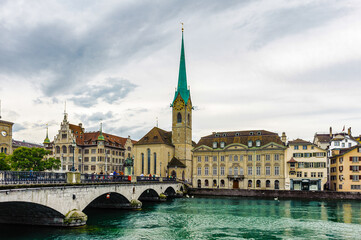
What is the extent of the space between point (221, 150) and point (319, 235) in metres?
59.1

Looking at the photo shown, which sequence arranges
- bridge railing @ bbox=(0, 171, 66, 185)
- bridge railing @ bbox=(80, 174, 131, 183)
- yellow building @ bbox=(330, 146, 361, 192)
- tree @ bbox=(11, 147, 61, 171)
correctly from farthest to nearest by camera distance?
1. yellow building @ bbox=(330, 146, 361, 192)
2. tree @ bbox=(11, 147, 61, 171)
3. bridge railing @ bbox=(80, 174, 131, 183)
4. bridge railing @ bbox=(0, 171, 66, 185)

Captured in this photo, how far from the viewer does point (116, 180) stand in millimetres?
48156

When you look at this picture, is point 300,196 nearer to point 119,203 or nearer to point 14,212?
point 119,203

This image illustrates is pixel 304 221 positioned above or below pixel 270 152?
below

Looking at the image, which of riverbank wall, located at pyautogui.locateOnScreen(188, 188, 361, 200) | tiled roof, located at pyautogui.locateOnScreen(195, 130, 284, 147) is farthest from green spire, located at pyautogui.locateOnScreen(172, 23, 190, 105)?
riverbank wall, located at pyautogui.locateOnScreen(188, 188, 361, 200)

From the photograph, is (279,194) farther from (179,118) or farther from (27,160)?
(27,160)

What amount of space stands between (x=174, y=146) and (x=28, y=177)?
252 ft

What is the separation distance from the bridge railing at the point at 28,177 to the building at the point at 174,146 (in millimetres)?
63575

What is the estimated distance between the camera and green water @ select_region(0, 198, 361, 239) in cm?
3167


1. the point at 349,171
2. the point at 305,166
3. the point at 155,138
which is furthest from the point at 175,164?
the point at 349,171

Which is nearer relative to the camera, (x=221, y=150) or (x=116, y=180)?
(x=116, y=180)

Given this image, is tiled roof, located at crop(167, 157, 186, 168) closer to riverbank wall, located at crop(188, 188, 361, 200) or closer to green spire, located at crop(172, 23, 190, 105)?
riverbank wall, located at crop(188, 188, 361, 200)

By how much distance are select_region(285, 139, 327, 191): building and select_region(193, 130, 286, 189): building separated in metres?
1.77

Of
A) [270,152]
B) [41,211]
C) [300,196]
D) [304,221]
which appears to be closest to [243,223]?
[304,221]
